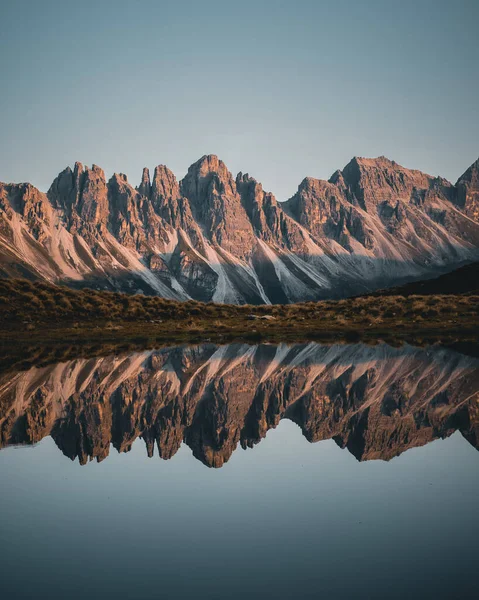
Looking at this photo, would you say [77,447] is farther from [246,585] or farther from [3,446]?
[246,585]

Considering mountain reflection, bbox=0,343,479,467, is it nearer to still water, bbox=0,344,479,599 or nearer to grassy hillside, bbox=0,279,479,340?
still water, bbox=0,344,479,599

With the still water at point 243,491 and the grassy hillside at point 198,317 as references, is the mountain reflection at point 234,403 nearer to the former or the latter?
the still water at point 243,491

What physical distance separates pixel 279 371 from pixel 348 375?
3.51 metres

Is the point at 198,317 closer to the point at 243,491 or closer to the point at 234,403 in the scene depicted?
the point at 234,403

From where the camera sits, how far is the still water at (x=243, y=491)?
26.6 feet

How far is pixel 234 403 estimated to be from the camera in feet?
63.6

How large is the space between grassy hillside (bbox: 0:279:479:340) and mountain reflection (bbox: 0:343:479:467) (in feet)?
63.0

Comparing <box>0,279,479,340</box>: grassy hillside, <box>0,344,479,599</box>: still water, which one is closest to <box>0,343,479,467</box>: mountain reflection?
<box>0,344,479,599</box>: still water

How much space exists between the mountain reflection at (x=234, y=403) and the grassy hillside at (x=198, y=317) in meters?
19.2

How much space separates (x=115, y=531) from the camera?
9531mm

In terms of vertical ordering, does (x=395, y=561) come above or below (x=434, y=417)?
below

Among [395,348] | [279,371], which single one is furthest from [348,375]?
[395,348]

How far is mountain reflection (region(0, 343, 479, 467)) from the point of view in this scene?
14.8 metres

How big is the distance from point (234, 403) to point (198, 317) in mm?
43846
